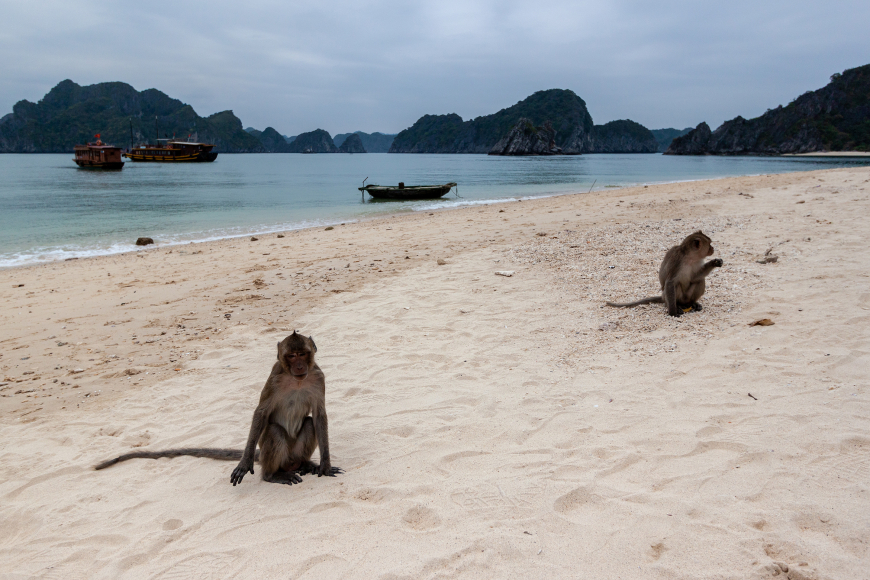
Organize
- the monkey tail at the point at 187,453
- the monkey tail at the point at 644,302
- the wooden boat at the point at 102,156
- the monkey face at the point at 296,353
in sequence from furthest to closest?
the wooden boat at the point at 102,156 → the monkey tail at the point at 644,302 → the monkey tail at the point at 187,453 → the monkey face at the point at 296,353

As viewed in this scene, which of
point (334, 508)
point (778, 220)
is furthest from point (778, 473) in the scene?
point (778, 220)

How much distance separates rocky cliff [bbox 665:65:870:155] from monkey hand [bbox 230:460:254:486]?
141613 mm

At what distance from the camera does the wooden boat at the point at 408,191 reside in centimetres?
2930

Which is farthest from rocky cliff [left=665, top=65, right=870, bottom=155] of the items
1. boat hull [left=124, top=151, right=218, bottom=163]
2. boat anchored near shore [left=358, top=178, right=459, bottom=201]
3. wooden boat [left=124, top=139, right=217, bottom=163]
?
boat hull [left=124, top=151, right=218, bottom=163]

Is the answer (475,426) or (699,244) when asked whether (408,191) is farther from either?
(475,426)

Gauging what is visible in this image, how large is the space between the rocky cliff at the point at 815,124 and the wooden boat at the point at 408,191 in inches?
4780

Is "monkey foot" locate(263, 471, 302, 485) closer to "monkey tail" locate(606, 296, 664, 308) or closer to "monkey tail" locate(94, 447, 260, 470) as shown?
"monkey tail" locate(94, 447, 260, 470)

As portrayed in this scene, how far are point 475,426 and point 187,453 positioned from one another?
2.31 metres

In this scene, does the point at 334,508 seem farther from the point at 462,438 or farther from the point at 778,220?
the point at 778,220

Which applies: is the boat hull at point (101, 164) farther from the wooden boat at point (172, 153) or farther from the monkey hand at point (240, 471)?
the monkey hand at point (240, 471)

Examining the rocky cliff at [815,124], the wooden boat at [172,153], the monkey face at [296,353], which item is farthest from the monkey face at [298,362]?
the rocky cliff at [815,124]

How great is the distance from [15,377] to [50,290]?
16.8 feet

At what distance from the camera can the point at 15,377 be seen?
560cm

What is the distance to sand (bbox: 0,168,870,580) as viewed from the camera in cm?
276
